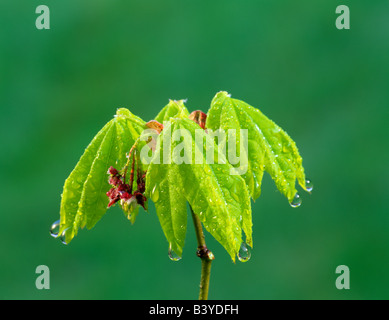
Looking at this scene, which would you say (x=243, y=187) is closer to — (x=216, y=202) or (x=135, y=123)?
(x=216, y=202)

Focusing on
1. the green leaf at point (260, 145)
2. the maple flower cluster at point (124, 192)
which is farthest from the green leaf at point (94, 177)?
the green leaf at point (260, 145)

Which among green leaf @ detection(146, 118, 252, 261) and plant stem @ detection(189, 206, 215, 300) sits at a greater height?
green leaf @ detection(146, 118, 252, 261)

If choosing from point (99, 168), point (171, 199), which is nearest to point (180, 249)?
point (171, 199)

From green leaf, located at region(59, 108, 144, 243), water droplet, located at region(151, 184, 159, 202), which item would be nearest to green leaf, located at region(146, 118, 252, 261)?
water droplet, located at region(151, 184, 159, 202)
